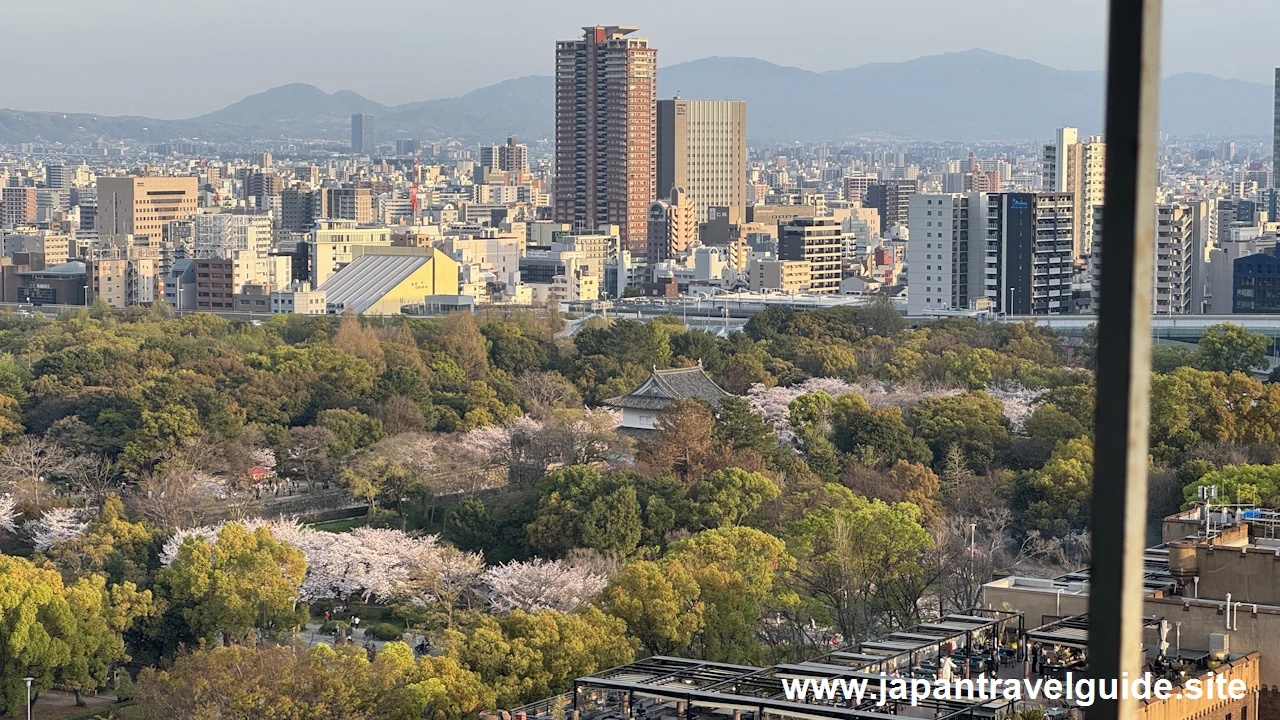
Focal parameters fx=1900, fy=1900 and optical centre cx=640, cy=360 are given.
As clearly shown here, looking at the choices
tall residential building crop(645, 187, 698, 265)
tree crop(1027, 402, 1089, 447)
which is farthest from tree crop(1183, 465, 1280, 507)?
tall residential building crop(645, 187, 698, 265)

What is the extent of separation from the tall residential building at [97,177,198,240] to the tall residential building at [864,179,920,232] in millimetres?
39463

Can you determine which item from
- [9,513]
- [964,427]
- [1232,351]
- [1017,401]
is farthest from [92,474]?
[1232,351]

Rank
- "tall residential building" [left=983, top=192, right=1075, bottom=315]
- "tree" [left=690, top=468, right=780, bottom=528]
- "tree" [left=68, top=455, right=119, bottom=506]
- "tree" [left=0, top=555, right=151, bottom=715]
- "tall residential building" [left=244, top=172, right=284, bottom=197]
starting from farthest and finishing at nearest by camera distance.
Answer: "tall residential building" [left=244, top=172, right=284, bottom=197]
"tall residential building" [left=983, top=192, right=1075, bottom=315]
"tree" [left=68, top=455, right=119, bottom=506]
"tree" [left=690, top=468, right=780, bottom=528]
"tree" [left=0, top=555, right=151, bottom=715]

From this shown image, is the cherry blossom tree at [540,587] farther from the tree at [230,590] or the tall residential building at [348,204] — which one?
the tall residential building at [348,204]

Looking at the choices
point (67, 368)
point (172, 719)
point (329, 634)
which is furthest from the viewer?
point (67, 368)

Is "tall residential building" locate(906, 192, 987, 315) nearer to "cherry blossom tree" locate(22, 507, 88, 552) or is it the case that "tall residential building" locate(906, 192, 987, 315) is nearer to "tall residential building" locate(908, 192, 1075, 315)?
"tall residential building" locate(908, 192, 1075, 315)

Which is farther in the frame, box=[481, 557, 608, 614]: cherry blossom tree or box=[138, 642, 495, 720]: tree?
box=[481, 557, 608, 614]: cherry blossom tree

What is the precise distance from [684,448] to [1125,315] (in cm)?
2261

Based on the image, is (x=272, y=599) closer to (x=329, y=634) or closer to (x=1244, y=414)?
(x=329, y=634)

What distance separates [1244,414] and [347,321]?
68.9 feet

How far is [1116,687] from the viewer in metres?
1.37

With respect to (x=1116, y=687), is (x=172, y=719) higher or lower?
lower

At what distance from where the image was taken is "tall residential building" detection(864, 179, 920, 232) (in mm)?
109562

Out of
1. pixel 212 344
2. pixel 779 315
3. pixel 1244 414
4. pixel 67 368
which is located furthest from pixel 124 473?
pixel 779 315
